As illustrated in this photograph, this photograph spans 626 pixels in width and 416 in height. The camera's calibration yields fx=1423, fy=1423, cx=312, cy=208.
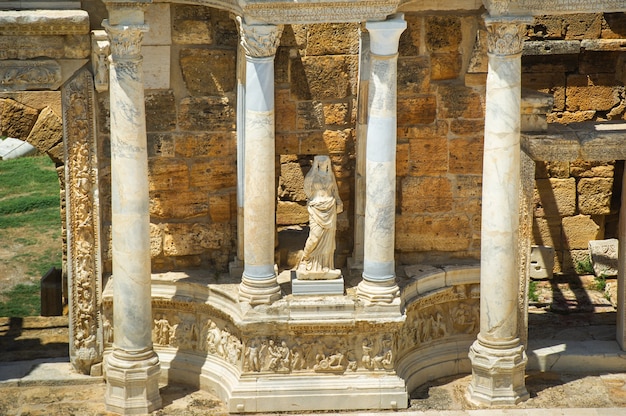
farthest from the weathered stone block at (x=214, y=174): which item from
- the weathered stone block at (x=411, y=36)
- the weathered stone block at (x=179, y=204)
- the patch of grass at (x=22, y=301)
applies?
the patch of grass at (x=22, y=301)

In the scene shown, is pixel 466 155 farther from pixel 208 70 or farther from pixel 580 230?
pixel 580 230

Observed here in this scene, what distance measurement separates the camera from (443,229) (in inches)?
592

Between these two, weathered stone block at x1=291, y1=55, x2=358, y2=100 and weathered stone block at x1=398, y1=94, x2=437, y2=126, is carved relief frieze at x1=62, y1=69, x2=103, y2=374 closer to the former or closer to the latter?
weathered stone block at x1=291, y1=55, x2=358, y2=100

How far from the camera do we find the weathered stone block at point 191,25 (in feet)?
46.6

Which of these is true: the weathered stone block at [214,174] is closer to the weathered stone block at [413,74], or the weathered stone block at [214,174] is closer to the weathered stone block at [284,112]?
the weathered stone block at [284,112]

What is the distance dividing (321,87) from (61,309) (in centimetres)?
497

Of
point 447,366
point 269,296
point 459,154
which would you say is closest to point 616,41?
point 459,154

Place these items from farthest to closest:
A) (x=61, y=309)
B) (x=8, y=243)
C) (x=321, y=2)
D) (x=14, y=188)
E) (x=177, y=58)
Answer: (x=14, y=188), (x=8, y=243), (x=61, y=309), (x=177, y=58), (x=321, y=2)

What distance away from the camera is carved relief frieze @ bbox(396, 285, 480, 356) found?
14492mm

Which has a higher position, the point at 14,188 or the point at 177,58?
the point at 177,58

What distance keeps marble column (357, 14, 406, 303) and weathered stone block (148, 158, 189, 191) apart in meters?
2.05

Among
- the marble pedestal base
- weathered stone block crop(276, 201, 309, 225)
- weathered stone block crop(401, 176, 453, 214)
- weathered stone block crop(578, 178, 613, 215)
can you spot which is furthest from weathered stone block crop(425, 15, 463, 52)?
weathered stone block crop(578, 178, 613, 215)

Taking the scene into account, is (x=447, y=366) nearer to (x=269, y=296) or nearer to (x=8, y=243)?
(x=269, y=296)

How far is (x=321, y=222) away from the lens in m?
13.7
